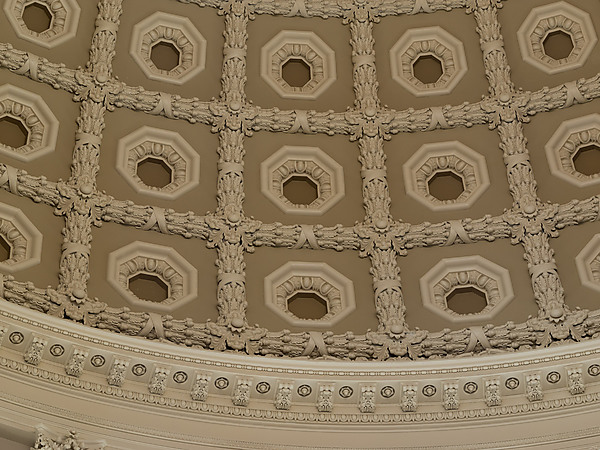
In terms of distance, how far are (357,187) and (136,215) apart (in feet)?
10.0

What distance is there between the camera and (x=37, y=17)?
18250 mm

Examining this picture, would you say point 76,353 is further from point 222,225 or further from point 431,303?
point 431,303

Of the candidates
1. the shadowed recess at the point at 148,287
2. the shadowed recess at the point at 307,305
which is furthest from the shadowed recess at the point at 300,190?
the shadowed recess at the point at 148,287

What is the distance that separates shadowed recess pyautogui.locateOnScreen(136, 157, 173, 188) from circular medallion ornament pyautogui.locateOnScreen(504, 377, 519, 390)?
5.64 m

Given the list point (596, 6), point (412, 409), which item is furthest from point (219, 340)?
point (596, 6)

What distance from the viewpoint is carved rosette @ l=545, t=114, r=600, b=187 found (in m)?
17.6

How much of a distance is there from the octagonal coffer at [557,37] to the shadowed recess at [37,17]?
6602mm

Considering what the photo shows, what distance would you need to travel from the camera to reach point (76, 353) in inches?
545

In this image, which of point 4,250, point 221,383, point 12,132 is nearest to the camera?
point 221,383

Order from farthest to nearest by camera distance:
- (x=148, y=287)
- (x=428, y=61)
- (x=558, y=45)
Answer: (x=428, y=61)
(x=558, y=45)
(x=148, y=287)

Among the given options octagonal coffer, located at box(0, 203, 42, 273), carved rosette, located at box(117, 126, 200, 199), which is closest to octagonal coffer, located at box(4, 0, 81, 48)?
carved rosette, located at box(117, 126, 200, 199)

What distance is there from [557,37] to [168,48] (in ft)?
18.1

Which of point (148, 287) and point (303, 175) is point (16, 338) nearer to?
point (148, 287)

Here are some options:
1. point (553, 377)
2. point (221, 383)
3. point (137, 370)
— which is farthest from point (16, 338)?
point (553, 377)
